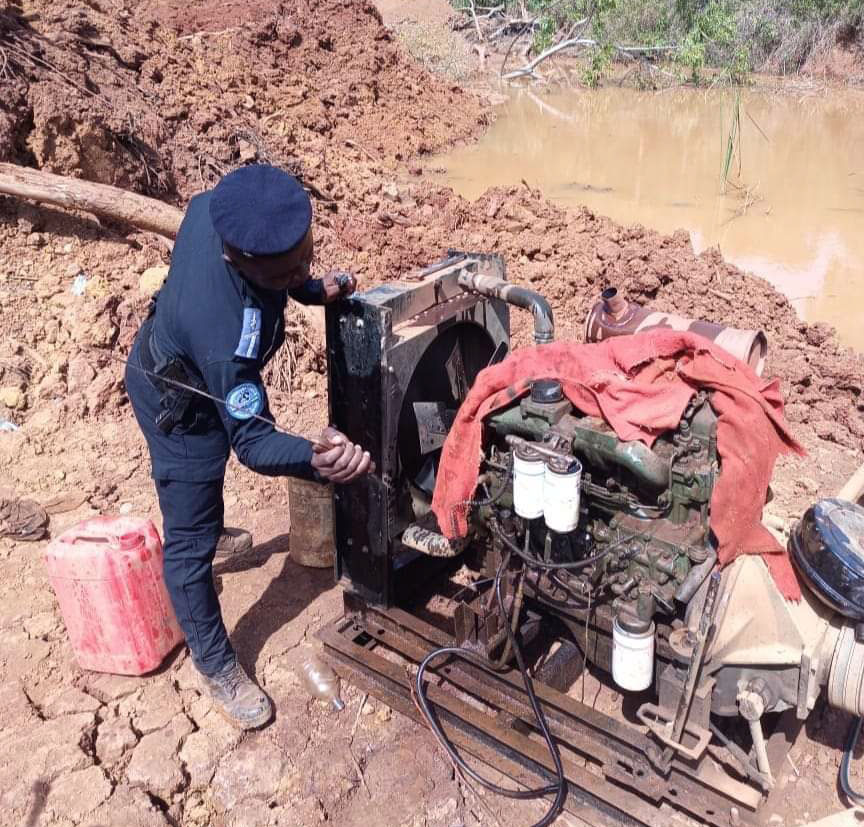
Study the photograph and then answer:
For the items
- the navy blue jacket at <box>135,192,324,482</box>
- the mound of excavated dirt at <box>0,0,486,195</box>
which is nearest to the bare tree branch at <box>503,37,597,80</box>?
the mound of excavated dirt at <box>0,0,486,195</box>

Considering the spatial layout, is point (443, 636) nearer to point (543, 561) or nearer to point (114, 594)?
point (543, 561)

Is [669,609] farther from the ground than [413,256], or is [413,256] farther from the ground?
[669,609]

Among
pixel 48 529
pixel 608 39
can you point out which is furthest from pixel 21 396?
pixel 608 39

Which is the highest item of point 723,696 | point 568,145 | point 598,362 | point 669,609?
point 598,362

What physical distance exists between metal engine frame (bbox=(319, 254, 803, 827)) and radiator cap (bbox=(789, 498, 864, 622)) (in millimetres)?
532

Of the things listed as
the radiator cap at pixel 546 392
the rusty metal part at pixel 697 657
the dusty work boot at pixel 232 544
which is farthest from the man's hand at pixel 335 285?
the dusty work boot at pixel 232 544

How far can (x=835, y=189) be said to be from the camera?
34.3 feet

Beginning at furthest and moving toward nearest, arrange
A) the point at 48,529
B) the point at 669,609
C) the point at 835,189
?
the point at 835,189
the point at 48,529
the point at 669,609

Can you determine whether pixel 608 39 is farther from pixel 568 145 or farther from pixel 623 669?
pixel 623 669

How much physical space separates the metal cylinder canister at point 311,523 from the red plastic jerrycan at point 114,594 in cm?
74

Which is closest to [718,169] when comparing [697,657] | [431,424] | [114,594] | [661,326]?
[661,326]

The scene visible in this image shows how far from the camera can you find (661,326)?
329 cm

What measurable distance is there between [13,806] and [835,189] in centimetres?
1127

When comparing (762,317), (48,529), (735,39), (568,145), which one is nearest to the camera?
(48,529)
